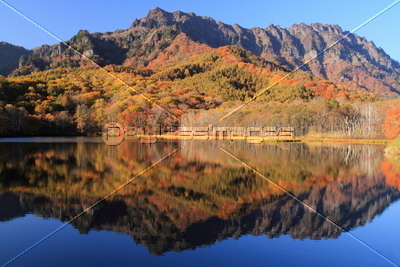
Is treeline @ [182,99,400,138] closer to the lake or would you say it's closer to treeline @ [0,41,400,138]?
treeline @ [0,41,400,138]

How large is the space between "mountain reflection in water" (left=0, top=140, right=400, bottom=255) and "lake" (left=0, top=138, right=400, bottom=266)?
0.9 inches

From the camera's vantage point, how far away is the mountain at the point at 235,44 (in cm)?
9075

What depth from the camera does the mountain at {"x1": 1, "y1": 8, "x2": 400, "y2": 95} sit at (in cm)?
9075

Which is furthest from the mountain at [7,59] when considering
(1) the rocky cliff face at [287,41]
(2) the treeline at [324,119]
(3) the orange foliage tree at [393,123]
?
(1) the rocky cliff face at [287,41]

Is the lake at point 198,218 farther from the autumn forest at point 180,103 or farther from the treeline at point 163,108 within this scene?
the treeline at point 163,108

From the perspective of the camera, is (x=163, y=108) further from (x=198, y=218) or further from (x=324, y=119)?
(x=198, y=218)

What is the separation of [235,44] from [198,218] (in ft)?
497

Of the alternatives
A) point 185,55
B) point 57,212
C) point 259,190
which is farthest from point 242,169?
point 185,55

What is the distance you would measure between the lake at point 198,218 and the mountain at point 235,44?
60208mm

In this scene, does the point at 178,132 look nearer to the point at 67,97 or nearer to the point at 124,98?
the point at 124,98

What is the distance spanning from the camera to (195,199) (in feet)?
24.8

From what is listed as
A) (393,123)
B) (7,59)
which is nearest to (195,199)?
(393,123)

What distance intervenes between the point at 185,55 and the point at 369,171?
93108mm

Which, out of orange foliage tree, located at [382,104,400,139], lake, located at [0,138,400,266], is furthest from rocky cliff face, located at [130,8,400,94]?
lake, located at [0,138,400,266]
